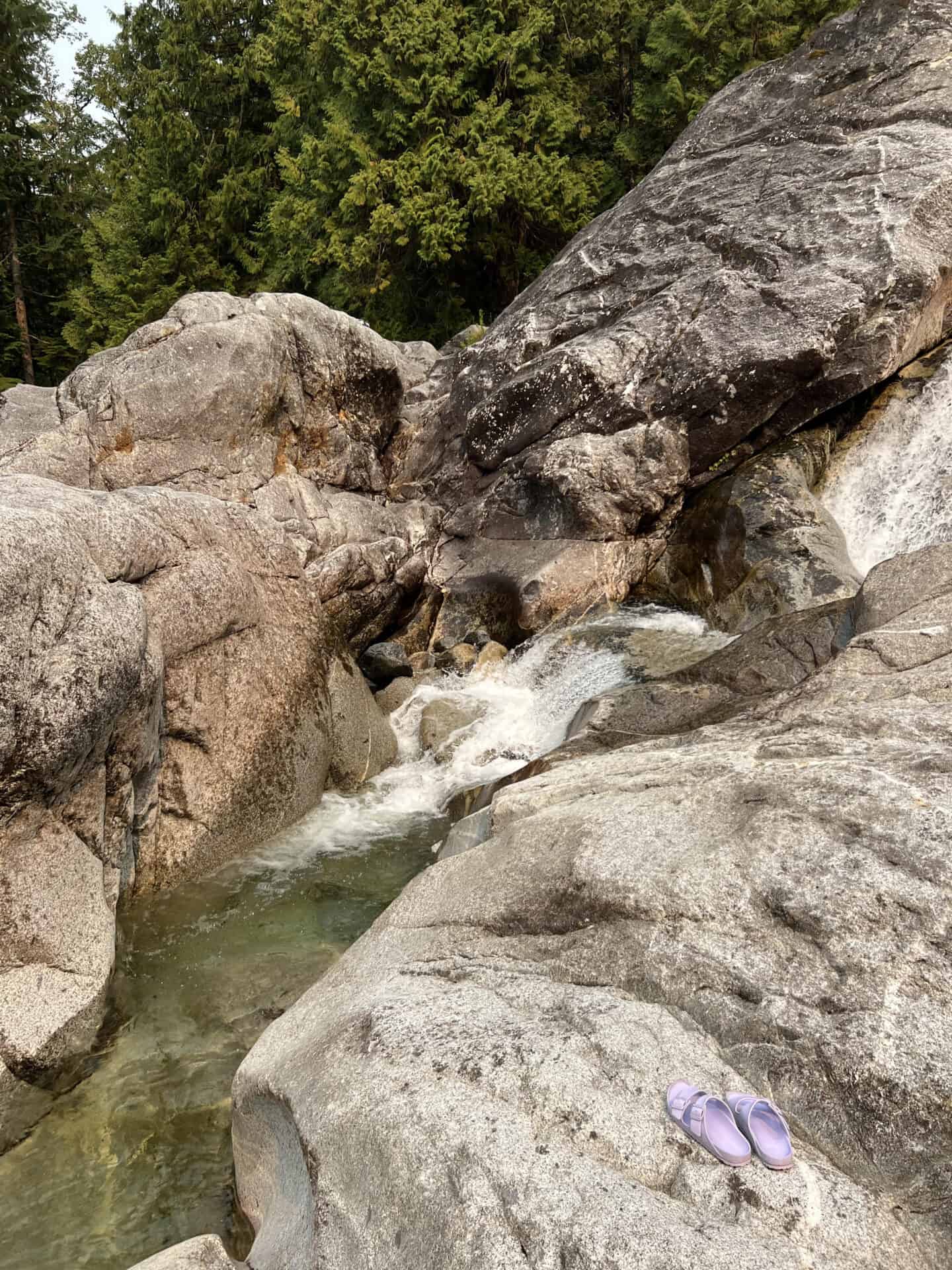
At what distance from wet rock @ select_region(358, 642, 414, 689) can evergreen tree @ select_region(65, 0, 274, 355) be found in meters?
17.8

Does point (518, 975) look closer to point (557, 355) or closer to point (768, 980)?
point (768, 980)

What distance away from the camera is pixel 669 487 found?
1289cm

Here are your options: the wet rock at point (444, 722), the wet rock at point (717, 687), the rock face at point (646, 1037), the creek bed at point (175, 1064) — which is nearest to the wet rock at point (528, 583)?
the wet rock at point (444, 722)

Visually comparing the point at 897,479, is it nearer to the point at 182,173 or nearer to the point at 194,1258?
the point at 194,1258

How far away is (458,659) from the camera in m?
12.6

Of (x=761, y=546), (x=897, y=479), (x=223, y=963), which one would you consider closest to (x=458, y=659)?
(x=761, y=546)

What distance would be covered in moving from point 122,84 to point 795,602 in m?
27.9

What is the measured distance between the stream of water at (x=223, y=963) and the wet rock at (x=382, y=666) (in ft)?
1.80

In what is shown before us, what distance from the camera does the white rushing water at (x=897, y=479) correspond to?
12.0 metres

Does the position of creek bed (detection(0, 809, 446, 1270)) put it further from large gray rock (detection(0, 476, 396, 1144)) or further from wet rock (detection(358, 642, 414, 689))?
wet rock (detection(358, 642, 414, 689))

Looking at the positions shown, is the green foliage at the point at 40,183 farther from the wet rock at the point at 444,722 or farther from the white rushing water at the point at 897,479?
the white rushing water at the point at 897,479

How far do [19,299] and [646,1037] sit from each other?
2995 centimetres

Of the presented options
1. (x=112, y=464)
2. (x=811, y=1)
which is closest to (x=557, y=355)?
(x=112, y=464)

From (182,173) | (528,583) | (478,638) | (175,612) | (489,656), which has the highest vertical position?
(182,173)
